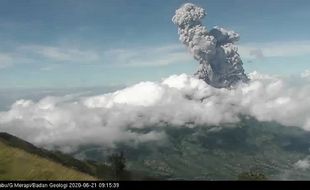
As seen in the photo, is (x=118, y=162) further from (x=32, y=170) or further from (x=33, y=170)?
(x=33, y=170)

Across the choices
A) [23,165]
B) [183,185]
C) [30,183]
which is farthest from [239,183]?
[23,165]

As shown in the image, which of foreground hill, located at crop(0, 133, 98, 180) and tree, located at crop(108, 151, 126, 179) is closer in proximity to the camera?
foreground hill, located at crop(0, 133, 98, 180)

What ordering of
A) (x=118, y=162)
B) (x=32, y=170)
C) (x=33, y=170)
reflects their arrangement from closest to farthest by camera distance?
1. (x=33, y=170)
2. (x=32, y=170)
3. (x=118, y=162)

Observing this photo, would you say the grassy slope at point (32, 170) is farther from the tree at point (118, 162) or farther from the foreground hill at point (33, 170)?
the tree at point (118, 162)

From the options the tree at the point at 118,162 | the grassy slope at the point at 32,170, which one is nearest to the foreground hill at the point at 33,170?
the grassy slope at the point at 32,170

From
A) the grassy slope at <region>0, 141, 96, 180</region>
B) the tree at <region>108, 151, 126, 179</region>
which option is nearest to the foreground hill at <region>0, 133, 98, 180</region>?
the grassy slope at <region>0, 141, 96, 180</region>

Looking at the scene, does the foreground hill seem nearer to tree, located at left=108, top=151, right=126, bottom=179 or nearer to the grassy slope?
the grassy slope

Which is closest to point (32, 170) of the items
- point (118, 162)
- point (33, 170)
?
point (33, 170)

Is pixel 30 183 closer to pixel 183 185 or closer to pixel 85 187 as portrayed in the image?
pixel 85 187
